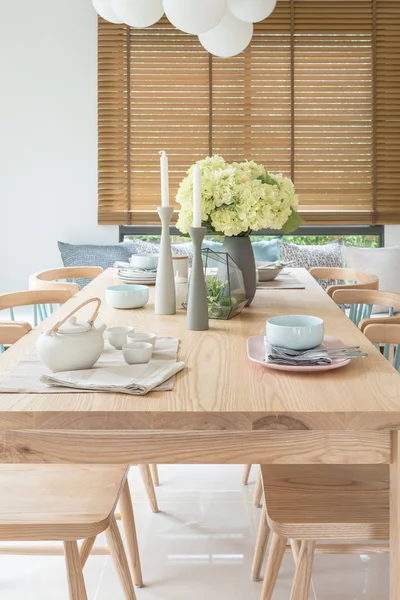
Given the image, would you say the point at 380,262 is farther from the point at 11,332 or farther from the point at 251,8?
the point at 11,332

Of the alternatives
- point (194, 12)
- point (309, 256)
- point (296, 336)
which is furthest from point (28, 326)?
point (309, 256)

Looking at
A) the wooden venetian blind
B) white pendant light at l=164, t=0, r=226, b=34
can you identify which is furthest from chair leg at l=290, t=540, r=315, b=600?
the wooden venetian blind

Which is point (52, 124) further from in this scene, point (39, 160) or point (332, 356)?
point (332, 356)

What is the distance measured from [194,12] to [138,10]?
24 cm

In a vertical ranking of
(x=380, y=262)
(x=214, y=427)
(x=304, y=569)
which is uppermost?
(x=380, y=262)

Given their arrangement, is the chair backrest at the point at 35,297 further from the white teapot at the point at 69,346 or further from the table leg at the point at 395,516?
the table leg at the point at 395,516

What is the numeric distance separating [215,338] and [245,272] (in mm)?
517

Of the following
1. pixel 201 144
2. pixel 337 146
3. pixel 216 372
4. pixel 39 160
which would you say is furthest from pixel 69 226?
pixel 216 372

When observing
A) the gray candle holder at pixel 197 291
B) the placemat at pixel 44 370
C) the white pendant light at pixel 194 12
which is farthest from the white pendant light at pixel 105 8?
the placemat at pixel 44 370

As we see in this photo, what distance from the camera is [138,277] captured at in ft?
9.56

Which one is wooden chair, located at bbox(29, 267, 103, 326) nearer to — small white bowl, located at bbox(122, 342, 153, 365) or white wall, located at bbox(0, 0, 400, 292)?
white wall, located at bbox(0, 0, 400, 292)

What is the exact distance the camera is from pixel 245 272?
7.58ft

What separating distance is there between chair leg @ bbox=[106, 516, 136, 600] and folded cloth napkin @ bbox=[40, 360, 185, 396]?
1.71 ft

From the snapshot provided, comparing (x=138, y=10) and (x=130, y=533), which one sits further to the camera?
(x=138, y=10)
